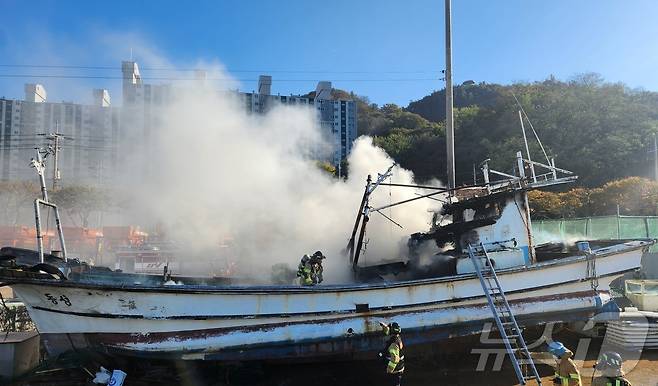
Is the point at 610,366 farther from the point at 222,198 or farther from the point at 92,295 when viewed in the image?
the point at 222,198

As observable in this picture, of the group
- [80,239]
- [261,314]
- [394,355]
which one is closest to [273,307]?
[261,314]

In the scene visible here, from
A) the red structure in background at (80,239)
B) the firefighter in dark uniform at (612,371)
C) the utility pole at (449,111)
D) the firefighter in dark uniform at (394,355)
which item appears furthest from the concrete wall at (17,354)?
the red structure in background at (80,239)

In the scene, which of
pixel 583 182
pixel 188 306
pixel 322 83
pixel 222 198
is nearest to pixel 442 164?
pixel 583 182

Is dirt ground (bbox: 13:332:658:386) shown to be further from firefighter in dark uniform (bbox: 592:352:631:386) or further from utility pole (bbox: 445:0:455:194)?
utility pole (bbox: 445:0:455:194)

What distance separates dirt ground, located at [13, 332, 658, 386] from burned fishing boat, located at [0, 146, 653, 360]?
1.45 ft

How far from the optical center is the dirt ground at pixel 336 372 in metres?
7.47

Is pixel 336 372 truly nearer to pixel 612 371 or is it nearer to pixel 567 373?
pixel 567 373

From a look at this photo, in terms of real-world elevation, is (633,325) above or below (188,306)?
below

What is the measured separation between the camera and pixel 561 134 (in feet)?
134

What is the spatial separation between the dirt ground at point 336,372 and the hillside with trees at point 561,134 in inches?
1214

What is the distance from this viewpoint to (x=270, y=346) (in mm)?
7734

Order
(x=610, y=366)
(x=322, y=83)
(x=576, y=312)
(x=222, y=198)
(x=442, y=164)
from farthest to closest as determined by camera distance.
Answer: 1. (x=442, y=164)
2. (x=322, y=83)
3. (x=222, y=198)
4. (x=576, y=312)
5. (x=610, y=366)

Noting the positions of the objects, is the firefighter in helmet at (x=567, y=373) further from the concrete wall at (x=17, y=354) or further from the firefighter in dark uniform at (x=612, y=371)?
the concrete wall at (x=17, y=354)

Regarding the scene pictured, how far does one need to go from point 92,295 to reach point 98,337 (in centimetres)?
77
